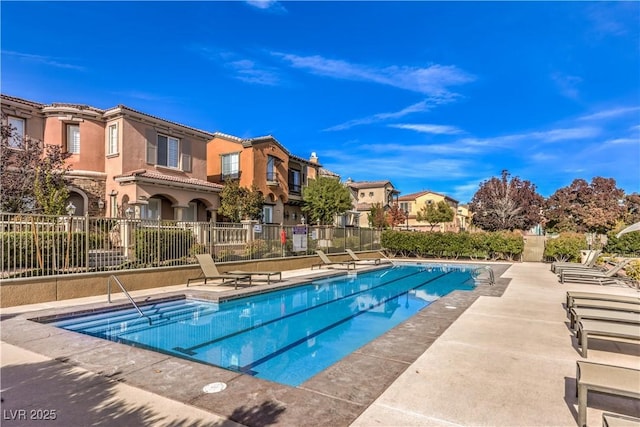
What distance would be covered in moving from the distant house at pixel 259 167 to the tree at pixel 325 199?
2053 millimetres

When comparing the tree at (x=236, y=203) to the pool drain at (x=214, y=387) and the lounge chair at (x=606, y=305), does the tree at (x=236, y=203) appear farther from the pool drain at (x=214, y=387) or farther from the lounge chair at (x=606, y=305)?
the pool drain at (x=214, y=387)

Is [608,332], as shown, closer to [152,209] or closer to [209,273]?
[209,273]

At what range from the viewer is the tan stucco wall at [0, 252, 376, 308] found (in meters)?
9.06

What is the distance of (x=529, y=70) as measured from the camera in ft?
67.6

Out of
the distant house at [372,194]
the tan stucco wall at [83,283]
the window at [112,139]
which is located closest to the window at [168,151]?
the window at [112,139]

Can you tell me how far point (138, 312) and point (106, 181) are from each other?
13829 mm

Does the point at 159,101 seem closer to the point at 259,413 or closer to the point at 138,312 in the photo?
the point at 138,312

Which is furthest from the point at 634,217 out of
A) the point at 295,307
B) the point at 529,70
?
the point at 295,307

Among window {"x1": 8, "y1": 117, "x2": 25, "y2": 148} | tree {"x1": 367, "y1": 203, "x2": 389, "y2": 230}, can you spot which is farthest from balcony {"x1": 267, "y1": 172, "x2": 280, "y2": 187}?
tree {"x1": 367, "y1": 203, "x2": 389, "y2": 230}

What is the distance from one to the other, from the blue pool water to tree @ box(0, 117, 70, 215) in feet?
24.9

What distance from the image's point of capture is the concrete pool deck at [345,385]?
3.58m

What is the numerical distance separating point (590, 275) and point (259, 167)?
21.1 m

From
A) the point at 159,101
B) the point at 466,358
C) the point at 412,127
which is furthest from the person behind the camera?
the point at 412,127

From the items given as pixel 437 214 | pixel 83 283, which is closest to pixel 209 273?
pixel 83 283
